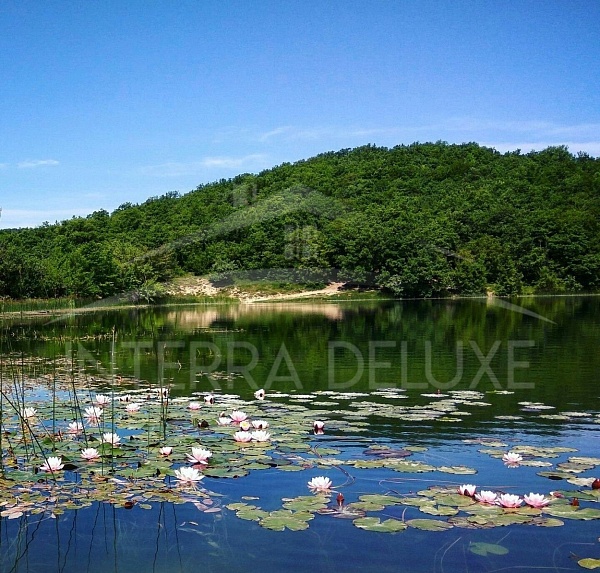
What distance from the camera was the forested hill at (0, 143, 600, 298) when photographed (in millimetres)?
57438

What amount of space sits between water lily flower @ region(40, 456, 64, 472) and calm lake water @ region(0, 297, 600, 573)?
56 cm

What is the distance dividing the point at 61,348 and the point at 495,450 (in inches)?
560

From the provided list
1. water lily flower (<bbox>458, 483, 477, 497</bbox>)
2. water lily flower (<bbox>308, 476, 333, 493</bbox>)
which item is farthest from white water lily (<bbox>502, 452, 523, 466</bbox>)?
water lily flower (<bbox>308, 476, 333, 493</bbox>)

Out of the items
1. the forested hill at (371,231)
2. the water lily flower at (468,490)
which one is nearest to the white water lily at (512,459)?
the water lily flower at (468,490)

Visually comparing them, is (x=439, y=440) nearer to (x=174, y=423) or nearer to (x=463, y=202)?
(x=174, y=423)

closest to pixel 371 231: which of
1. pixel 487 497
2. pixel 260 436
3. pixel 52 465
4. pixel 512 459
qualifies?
pixel 260 436

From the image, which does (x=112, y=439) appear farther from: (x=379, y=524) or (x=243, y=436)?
(x=379, y=524)

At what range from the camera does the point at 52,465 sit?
6.04 m

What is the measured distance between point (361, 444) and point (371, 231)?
52966 millimetres

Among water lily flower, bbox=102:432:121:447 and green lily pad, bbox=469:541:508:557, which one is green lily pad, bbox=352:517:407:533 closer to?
green lily pad, bbox=469:541:508:557

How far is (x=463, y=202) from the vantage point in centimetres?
6931

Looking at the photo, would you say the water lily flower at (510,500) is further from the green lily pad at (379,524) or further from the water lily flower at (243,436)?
the water lily flower at (243,436)

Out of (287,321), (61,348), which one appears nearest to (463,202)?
(287,321)

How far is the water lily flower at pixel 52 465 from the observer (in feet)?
19.7
